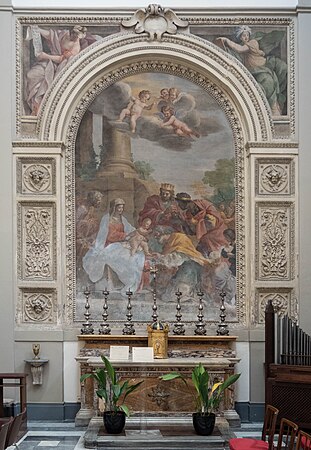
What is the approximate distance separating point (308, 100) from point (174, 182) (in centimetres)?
254

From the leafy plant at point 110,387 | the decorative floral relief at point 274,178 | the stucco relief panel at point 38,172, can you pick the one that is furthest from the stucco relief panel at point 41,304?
the decorative floral relief at point 274,178

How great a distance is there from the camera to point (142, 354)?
12.0m

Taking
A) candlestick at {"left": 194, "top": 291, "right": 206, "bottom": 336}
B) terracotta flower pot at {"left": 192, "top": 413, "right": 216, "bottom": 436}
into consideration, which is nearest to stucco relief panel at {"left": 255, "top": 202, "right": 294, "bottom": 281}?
candlestick at {"left": 194, "top": 291, "right": 206, "bottom": 336}

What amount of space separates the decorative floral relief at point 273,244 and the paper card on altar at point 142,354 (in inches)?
95.0

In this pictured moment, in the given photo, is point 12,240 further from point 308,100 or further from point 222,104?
A: point 308,100

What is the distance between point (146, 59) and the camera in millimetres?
13656

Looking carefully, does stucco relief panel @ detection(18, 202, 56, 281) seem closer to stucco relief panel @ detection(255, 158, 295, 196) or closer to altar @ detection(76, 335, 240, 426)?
altar @ detection(76, 335, 240, 426)

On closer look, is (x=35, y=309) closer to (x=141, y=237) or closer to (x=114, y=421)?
(x=141, y=237)

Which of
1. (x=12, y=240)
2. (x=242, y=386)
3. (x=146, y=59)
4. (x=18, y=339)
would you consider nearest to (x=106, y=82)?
(x=146, y=59)

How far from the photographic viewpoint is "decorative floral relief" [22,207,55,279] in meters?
13.3

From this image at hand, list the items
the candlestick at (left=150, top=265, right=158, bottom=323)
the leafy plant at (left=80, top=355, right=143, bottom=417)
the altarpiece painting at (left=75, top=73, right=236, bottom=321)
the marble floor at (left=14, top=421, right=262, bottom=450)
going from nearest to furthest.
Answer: the leafy plant at (left=80, top=355, right=143, bottom=417)
the marble floor at (left=14, top=421, right=262, bottom=450)
the candlestick at (left=150, top=265, right=158, bottom=323)
the altarpiece painting at (left=75, top=73, right=236, bottom=321)

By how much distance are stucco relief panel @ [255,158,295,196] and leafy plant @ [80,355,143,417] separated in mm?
3887

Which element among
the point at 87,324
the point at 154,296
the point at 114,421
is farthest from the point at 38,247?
the point at 114,421

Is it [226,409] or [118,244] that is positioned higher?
[118,244]
